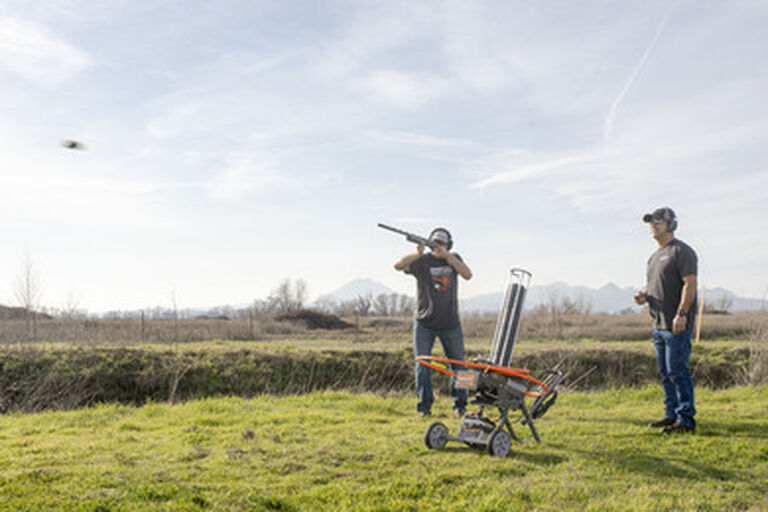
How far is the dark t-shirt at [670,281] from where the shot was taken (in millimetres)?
6793

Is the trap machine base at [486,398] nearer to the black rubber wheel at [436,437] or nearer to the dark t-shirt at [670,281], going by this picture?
the black rubber wheel at [436,437]

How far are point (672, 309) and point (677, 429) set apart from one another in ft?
4.21

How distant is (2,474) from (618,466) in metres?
5.12

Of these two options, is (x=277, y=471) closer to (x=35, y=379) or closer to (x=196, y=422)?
(x=196, y=422)

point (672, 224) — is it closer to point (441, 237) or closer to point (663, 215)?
point (663, 215)

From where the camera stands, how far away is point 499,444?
5.67 m

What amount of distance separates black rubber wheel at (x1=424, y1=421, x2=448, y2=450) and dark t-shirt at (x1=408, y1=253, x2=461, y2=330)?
6.93 ft

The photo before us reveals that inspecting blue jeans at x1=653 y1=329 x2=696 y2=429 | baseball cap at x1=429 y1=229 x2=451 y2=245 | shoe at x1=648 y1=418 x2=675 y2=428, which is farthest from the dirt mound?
blue jeans at x1=653 y1=329 x2=696 y2=429

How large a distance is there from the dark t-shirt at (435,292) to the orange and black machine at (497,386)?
1.57 m

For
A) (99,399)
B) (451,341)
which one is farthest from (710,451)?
(99,399)

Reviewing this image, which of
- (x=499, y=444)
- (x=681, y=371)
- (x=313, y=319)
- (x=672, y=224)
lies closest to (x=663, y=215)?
(x=672, y=224)

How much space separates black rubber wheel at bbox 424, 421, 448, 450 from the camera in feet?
19.2

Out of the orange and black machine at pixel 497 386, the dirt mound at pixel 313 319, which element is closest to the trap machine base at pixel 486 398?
the orange and black machine at pixel 497 386

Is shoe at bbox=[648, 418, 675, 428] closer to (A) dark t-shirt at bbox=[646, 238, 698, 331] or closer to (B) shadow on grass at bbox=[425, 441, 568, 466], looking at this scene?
(A) dark t-shirt at bbox=[646, 238, 698, 331]
